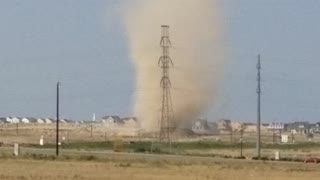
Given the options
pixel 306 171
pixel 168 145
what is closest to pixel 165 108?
pixel 168 145

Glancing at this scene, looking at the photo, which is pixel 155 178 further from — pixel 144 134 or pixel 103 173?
pixel 144 134

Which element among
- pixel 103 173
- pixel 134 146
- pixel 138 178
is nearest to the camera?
pixel 138 178

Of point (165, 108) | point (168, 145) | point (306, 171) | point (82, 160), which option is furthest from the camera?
point (165, 108)

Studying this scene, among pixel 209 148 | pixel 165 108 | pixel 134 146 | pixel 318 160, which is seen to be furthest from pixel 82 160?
pixel 165 108

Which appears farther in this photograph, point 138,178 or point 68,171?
point 68,171

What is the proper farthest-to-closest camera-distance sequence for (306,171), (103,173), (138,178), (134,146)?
(134,146) → (306,171) → (103,173) → (138,178)

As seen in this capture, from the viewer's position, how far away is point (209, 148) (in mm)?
115375

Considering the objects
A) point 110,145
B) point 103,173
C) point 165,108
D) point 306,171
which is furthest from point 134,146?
point 103,173

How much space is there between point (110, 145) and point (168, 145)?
7.76 meters

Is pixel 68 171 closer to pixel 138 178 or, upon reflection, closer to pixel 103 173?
pixel 103 173

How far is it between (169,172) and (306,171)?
1093cm

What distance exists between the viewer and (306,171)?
5747cm

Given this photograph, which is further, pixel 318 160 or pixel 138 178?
pixel 318 160

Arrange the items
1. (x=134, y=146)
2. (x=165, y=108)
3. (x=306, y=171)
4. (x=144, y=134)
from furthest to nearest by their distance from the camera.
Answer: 1. (x=144, y=134)
2. (x=165, y=108)
3. (x=134, y=146)
4. (x=306, y=171)
